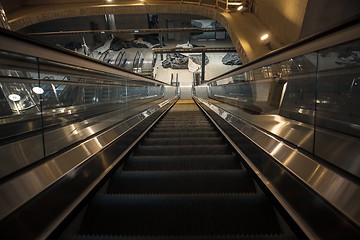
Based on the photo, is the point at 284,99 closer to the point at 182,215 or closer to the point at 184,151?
the point at 184,151

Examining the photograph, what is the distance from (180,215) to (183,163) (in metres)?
1.02

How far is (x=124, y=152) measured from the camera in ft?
9.02

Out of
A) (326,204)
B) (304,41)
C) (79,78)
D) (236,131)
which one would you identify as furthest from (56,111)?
(326,204)

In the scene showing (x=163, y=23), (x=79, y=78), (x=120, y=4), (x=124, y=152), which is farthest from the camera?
(x=163, y=23)

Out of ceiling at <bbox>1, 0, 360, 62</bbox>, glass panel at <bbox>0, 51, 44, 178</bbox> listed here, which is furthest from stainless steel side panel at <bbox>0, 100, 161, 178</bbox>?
ceiling at <bbox>1, 0, 360, 62</bbox>

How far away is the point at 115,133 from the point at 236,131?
4.67 ft

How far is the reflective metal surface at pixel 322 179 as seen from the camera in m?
Answer: 1.10

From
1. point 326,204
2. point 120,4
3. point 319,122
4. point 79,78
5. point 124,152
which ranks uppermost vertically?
point 120,4

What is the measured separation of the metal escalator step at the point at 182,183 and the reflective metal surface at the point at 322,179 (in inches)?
13.4

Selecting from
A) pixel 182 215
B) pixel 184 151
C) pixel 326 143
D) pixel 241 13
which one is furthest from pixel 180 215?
pixel 241 13

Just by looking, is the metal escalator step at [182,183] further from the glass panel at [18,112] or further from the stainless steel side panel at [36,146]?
the glass panel at [18,112]

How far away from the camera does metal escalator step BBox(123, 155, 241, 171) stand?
2539 mm

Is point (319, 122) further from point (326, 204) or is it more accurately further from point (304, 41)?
point (326, 204)

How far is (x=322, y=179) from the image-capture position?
1.34 meters
